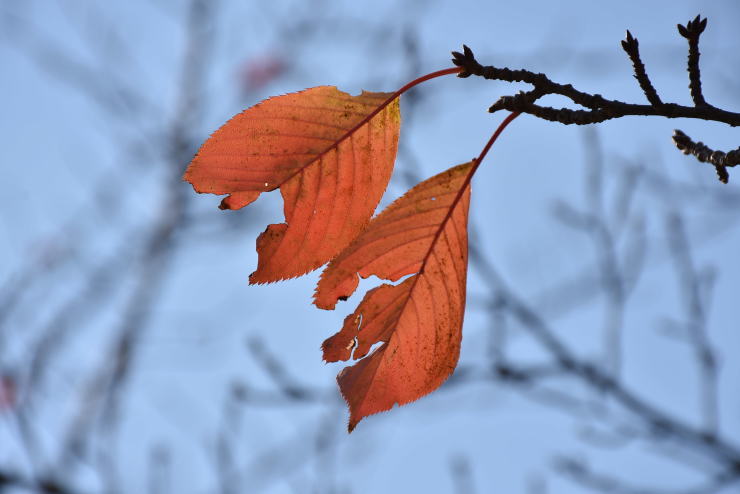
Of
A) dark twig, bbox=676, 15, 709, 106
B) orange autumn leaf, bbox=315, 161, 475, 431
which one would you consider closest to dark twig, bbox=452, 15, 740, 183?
dark twig, bbox=676, 15, 709, 106

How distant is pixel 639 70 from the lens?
0.77 m

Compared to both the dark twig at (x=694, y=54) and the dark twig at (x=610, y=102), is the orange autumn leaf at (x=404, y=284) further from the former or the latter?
the dark twig at (x=694, y=54)

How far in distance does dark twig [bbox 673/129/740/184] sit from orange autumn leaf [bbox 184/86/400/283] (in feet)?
1.15

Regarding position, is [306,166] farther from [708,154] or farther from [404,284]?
[708,154]

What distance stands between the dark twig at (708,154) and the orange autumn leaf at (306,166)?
35 centimetres

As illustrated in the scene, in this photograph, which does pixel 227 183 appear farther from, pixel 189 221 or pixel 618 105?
pixel 189 221

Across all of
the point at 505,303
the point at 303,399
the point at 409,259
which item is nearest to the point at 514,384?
the point at 505,303

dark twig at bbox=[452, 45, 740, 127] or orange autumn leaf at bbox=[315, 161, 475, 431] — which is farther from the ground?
dark twig at bbox=[452, 45, 740, 127]

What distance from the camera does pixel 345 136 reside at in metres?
0.86

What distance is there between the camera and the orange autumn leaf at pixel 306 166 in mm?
818

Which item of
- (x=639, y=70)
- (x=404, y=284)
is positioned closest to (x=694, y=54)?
(x=639, y=70)

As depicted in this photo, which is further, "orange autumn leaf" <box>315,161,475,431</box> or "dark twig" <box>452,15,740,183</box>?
"orange autumn leaf" <box>315,161,475,431</box>

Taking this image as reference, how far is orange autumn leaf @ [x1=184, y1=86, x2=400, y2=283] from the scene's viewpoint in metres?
0.82

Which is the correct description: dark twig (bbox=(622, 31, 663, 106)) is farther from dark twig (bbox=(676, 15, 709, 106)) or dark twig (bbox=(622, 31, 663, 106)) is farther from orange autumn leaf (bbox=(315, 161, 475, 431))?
orange autumn leaf (bbox=(315, 161, 475, 431))
